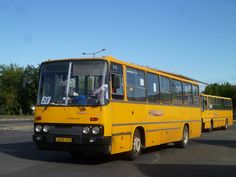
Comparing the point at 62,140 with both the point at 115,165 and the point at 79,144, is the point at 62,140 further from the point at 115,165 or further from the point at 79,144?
the point at 115,165

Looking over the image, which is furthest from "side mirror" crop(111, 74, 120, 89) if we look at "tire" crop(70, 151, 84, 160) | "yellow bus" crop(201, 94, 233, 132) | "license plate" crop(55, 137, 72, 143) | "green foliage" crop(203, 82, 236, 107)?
"green foliage" crop(203, 82, 236, 107)

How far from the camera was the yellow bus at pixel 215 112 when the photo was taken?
34.5 m

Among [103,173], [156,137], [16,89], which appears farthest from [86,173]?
[16,89]

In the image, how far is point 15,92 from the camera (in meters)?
102

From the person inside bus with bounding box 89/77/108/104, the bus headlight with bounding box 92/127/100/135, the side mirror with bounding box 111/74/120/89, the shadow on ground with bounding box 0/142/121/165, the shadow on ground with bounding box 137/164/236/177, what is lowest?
the shadow on ground with bounding box 137/164/236/177

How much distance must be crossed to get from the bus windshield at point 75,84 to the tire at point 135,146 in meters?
2.20

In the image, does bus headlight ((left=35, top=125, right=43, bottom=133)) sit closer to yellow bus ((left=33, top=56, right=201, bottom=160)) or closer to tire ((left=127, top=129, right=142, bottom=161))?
yellow bus ((left=33, top=56, right=201, bottom=160))

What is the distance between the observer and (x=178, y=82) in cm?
1984

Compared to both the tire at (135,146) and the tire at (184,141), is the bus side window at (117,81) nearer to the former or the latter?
A: the tire at (135,146)

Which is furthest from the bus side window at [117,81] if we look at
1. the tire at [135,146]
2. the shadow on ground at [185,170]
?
the shadow on ground at [185,170]

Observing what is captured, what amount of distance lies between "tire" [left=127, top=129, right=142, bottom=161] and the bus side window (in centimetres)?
155

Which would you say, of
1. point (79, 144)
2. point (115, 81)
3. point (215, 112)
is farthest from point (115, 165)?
point (215, 112)

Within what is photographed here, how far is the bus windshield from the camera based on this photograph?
42.4 ft

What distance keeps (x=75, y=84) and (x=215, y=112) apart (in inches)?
1023
